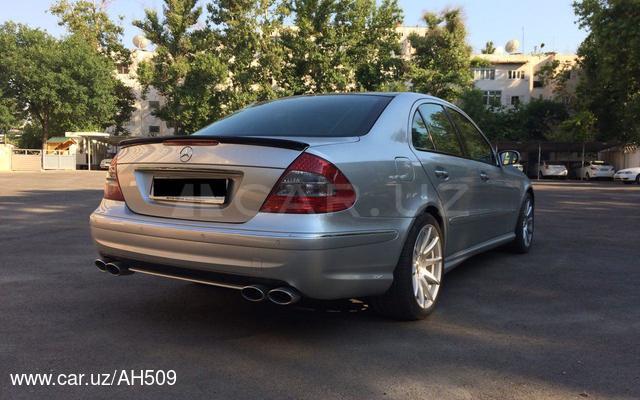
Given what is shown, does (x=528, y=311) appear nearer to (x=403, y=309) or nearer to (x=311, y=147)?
(x=403, y=309)

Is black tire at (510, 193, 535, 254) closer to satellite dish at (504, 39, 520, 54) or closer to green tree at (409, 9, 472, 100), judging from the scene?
green tree at (409, 9, 472, 100)

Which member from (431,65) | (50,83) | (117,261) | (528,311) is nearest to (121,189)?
(117,261)

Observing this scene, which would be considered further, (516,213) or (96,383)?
(516,213)

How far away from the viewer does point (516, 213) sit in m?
5.57

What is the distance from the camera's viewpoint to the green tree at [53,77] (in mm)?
41031

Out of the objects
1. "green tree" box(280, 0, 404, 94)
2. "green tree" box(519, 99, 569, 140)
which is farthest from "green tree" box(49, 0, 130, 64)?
"green tree" box(519, 99, 569, 140)

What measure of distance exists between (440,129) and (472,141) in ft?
2.36

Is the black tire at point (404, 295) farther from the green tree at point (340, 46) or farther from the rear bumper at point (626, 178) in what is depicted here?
the green tree at point (340, 46)

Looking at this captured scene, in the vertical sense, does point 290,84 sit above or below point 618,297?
above

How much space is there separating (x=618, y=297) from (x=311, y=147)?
9.54 ft

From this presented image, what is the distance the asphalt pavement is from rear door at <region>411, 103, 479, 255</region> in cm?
53

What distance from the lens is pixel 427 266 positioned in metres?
3.62

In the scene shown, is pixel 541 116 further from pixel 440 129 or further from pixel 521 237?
pixel 440 129

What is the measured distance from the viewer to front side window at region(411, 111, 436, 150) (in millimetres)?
3645
